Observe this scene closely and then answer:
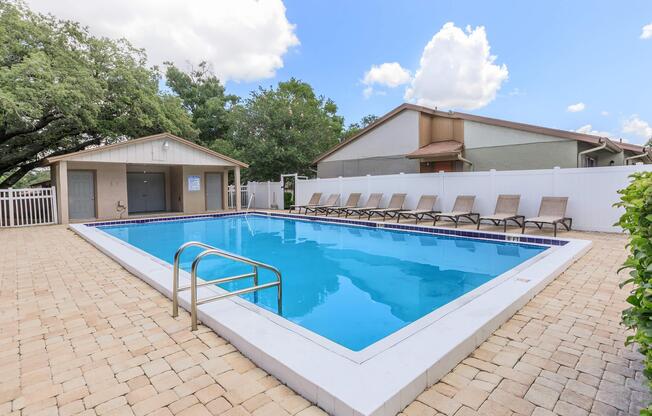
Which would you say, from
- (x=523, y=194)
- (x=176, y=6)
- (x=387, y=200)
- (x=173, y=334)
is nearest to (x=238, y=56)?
(x=176, y=6)

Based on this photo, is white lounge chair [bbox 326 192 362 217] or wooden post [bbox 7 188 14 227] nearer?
wooden post [bbox 7 188 14 227]

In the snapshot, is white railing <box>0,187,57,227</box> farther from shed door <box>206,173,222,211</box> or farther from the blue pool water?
shed door <box>206,173,222,211</box>

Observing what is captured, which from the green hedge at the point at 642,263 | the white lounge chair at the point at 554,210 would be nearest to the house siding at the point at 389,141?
the white lounge chair at the point at 554,210

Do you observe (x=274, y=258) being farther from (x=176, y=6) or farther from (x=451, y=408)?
(x=176, y=6)

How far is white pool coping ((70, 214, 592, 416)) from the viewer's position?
6.86 ft

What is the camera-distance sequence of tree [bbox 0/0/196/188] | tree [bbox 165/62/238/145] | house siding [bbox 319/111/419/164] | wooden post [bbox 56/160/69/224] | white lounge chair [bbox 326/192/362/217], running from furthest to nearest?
tree [bbox 165/62/238/145] < house siding [bbox 319/111/419/164] < tree [bbox 0/0/196/188] < white lounge chair [bbox 326/192/362/217] < wooden post [bbox 56/160/69/224]

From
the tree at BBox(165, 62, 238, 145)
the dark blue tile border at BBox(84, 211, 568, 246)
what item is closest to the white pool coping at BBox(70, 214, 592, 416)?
the dark blue tile border at BBox(84, 211, 568, 246)

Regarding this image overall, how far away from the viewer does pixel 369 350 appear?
8.58ft

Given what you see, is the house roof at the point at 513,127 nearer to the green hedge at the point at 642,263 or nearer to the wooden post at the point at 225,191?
the wooden post at the point at 225,191

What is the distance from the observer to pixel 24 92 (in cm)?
1326

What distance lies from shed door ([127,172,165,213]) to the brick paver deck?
47.5 ft

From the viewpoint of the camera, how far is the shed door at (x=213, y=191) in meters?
18.0

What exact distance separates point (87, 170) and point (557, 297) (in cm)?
1626

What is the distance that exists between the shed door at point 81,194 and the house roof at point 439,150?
13133 millimetres
